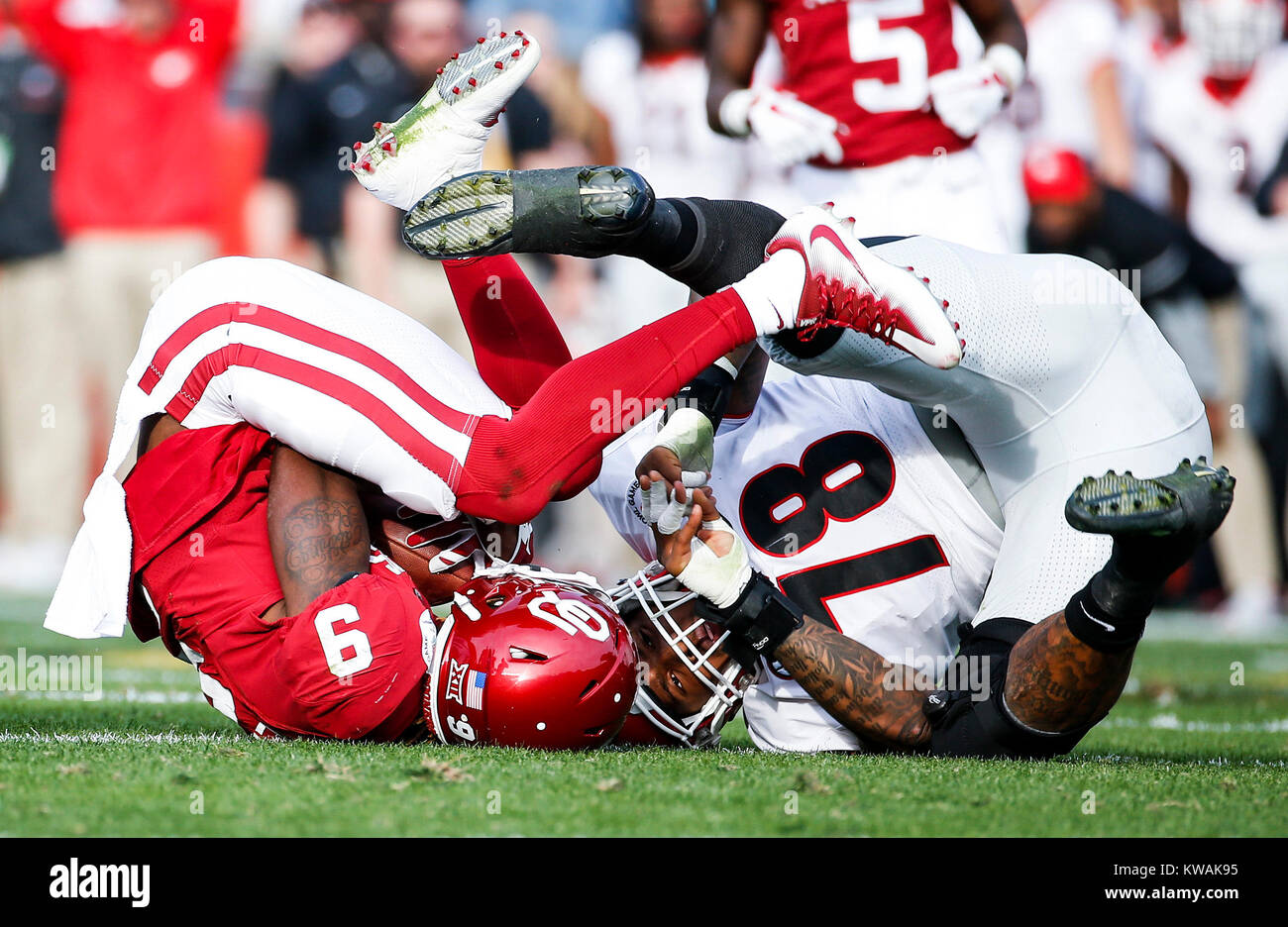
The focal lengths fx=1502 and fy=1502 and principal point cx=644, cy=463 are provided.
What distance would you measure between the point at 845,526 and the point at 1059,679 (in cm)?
63

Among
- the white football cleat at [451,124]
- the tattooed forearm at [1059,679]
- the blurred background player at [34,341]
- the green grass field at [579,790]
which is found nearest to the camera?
the green grass field at [579,790]

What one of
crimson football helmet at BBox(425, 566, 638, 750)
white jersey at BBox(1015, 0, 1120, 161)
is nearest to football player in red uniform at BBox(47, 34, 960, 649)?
crimson football helmet at BBox(425, 566, 638, 750)

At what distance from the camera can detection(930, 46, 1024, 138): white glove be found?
4781mm

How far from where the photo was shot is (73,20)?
7.27 m

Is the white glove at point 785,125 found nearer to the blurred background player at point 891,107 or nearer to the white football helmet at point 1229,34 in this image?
the blurred background player at point 891,107

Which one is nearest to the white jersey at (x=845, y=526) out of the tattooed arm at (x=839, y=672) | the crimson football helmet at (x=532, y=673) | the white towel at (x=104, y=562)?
the tattooed arm at (x=839, y=672)

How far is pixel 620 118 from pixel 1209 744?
4402 mm

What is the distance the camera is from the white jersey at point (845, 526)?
10.7 feet

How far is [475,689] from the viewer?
9.67 feet

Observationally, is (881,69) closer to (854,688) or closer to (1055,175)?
(1055,175)

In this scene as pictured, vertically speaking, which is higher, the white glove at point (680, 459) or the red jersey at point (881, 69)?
the red jersey at point (881, 69)

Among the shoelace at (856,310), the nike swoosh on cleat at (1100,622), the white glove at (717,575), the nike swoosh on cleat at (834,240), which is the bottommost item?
the white glove at (717,575)
